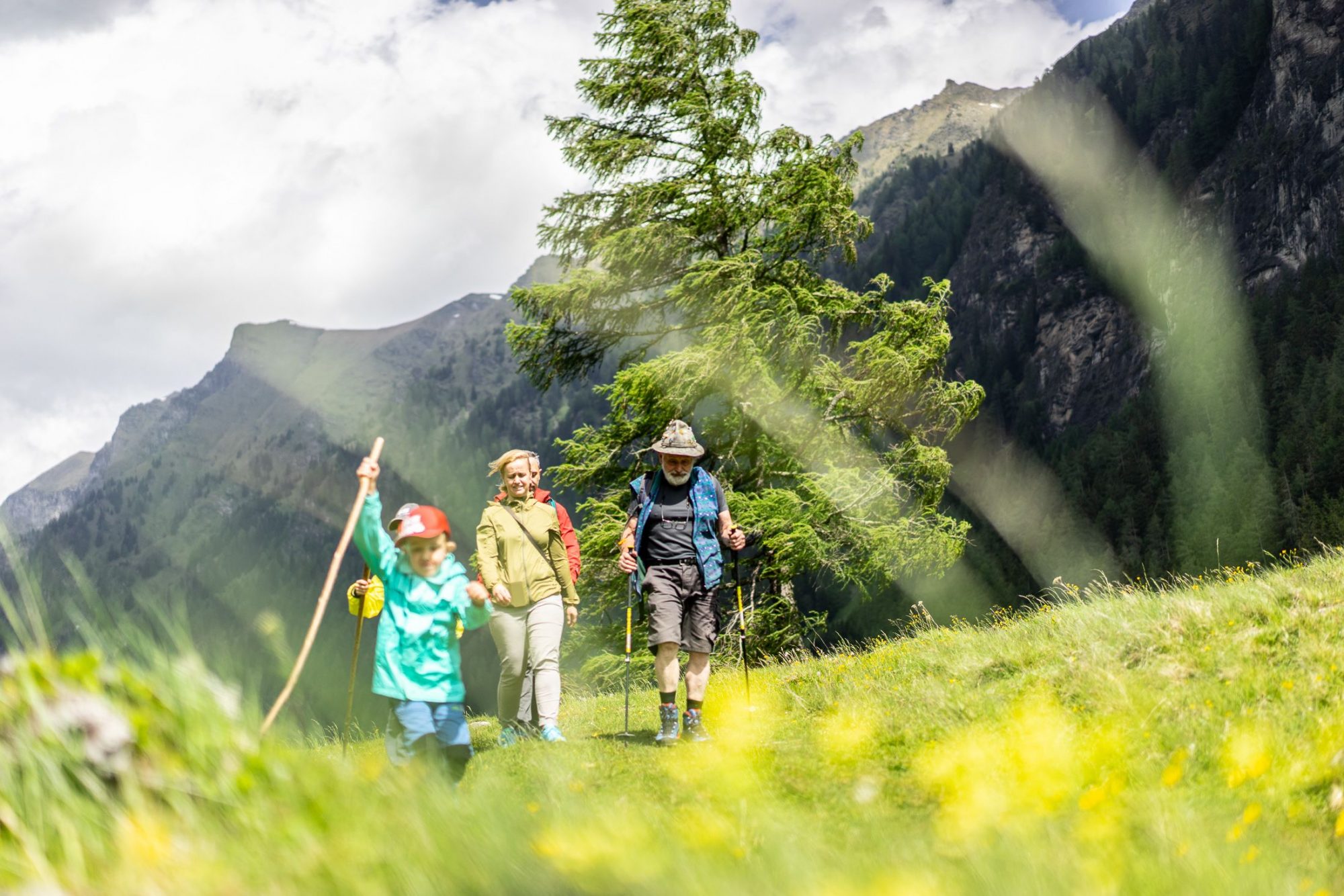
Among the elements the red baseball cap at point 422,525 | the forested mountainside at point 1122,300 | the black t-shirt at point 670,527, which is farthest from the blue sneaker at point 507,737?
the forested mountainside at point 1122,300

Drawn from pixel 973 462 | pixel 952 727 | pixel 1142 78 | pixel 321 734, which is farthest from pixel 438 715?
pixel 1142 78

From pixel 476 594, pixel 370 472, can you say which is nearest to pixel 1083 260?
pixel 476 594

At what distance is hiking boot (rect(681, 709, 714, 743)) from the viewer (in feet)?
21.0

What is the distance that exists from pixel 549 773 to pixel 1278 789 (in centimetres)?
347

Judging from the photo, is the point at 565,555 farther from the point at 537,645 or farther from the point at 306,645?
the point at 306,645

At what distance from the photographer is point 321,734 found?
24.3 ft

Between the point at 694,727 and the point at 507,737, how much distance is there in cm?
147

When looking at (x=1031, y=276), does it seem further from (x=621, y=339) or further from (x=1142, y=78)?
(x=621, y=339)

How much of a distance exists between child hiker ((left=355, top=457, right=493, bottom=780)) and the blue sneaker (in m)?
2.15

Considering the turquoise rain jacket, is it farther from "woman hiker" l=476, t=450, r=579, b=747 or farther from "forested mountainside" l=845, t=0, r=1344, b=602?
"forested mountainside" l=845, t=0, r=1344, b=602

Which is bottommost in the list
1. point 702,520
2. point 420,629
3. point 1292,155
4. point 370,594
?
point 1292,155

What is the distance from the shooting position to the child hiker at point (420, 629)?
443 cm

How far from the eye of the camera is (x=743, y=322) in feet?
41.0

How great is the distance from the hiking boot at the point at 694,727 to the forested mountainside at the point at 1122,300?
7052 cm
